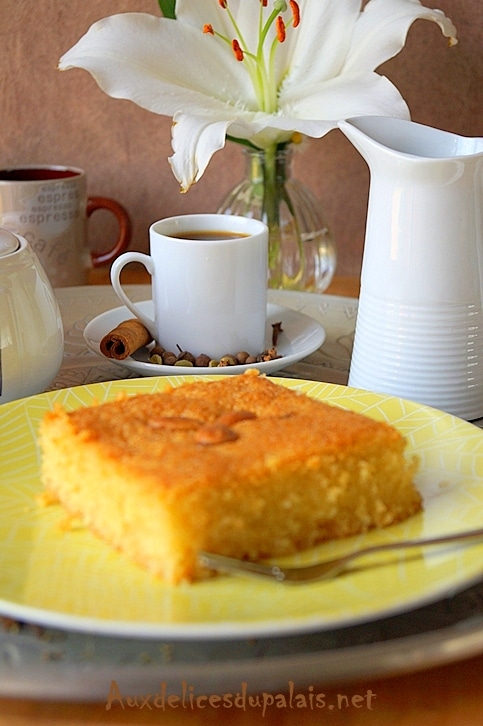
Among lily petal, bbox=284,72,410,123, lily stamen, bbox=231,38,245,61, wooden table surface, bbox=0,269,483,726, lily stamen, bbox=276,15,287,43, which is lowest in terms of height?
wooden table surface, bbox=0,269,483,726

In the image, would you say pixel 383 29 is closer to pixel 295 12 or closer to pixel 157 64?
pixel 295 12

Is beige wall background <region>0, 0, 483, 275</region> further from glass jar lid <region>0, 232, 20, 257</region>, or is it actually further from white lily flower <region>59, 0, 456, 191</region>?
glass jar lid <region>0, 232, 20, 257</region>

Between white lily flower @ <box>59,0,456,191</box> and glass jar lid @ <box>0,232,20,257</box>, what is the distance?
0.26 m

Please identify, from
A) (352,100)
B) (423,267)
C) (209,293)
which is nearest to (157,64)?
(352,100)

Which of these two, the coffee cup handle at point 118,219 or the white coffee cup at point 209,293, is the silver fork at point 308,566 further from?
the coffee cup handle at point 118,219

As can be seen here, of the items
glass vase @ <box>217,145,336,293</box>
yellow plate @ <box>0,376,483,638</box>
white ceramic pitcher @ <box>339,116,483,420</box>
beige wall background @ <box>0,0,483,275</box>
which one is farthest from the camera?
beige wall background @ <box>0,0,483,275</box>

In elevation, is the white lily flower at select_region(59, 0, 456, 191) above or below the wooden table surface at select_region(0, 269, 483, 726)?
above

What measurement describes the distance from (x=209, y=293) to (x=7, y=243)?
0.66ft

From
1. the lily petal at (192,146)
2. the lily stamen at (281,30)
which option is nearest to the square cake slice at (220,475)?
the lily petal at (192,146)

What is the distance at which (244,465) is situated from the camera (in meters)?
0.57

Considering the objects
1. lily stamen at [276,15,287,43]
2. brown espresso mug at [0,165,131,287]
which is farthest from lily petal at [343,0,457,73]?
brown espresso mug at [0,165,131,287]

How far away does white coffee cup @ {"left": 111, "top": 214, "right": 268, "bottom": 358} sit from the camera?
93 cm

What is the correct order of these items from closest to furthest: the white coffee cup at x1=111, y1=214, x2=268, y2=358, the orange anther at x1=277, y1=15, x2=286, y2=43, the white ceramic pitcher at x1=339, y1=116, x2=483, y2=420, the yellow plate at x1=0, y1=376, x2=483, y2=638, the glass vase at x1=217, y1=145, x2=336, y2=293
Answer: the yellow plate at x1=0, y1=376, x2=483, y2=638 < the white ceramic pitcher at x1=339, y1=116, x2=483, y2=420 < the white coffee cup at x1=111, y1=214, x2=268, y2=358 < the orange anther at x1=277, y1=15, x2=286, y2=43 < the glass vase at x1=217, y1=145, x2=336, y2=293

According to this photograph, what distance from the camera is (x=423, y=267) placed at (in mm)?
811
